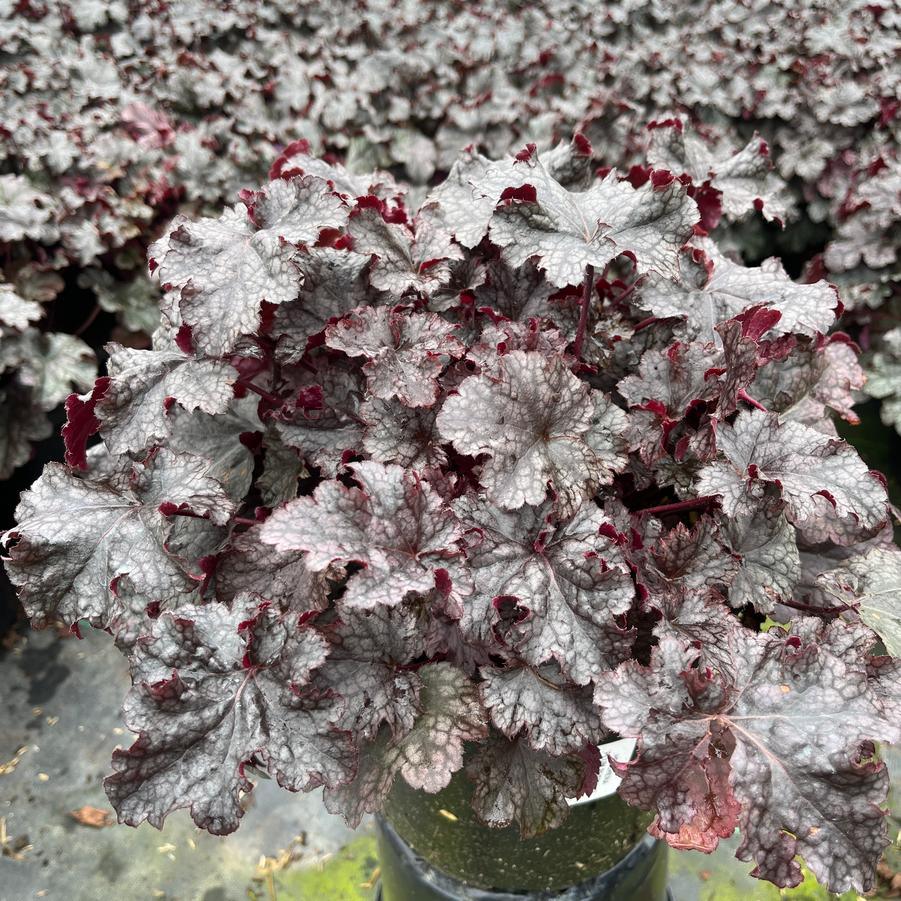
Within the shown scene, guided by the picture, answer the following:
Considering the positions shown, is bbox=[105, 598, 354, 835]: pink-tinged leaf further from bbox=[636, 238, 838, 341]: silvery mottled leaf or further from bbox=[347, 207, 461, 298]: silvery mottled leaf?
bbox=[636, 238, 838, 341]: silvery mottled leaf

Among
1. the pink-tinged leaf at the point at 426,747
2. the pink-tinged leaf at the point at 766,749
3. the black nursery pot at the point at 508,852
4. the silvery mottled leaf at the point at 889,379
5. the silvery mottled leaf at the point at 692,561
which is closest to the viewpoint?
the pink-tinged leaf at the point at 766,749

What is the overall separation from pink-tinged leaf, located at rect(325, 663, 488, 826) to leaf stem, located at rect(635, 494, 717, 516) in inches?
15.9

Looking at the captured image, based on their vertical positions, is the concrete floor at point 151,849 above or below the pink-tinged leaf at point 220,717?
below

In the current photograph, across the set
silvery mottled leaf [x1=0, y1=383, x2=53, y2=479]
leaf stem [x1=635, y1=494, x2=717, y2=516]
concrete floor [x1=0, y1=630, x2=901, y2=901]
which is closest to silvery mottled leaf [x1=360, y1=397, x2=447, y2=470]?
leaf stem [x1=635, y1=494, x2=717, y2=516]

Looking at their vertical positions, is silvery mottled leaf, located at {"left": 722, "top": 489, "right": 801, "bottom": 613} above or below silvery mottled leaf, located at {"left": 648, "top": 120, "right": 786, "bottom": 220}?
below

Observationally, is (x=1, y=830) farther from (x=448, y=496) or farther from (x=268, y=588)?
(x=448, y=496)

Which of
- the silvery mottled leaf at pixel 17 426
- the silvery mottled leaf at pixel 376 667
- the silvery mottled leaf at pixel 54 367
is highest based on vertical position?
the silvery mottled leaf at pixel 376 667

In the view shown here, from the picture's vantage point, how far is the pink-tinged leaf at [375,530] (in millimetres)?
1014

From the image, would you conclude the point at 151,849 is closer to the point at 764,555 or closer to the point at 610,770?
the point at 610,770

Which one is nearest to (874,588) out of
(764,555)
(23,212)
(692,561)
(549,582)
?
(764,555)

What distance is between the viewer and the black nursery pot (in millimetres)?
1424

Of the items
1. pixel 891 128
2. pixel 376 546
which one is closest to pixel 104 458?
pixel 376 546

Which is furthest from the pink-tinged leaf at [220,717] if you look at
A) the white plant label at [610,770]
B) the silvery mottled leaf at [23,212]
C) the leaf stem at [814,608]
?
the silvery mottled leaf at [23,212]

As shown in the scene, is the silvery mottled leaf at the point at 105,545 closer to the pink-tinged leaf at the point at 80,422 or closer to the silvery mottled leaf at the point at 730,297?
the pink-tinged leaf at the point at 80,422
